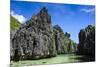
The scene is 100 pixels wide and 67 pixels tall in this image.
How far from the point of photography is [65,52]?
2.95 m

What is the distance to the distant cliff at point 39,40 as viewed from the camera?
2686 millimetres

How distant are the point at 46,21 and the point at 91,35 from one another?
2.20ft

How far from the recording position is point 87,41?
3.07m

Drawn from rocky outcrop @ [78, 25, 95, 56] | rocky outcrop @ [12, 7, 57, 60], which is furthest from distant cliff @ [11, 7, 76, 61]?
rocky outcrop @ [78, 25, 95, 56]

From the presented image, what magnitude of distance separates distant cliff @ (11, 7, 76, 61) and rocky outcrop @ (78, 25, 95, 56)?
0.13m

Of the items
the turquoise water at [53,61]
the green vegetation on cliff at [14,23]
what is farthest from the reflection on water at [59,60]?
the green vegetation on cliff at [14,23]

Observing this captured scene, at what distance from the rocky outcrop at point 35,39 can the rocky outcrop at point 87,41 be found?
0.40 m

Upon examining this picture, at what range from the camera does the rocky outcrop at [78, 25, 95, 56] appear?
304 cm

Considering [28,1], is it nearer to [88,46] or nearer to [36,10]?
[36,10]

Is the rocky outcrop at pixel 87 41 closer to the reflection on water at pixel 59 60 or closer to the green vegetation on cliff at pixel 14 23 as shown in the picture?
the reflection on water at pixel 59 60

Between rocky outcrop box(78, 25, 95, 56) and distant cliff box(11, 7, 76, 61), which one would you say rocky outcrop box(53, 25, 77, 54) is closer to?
distant cliff box(11, 7, 76, 61)
